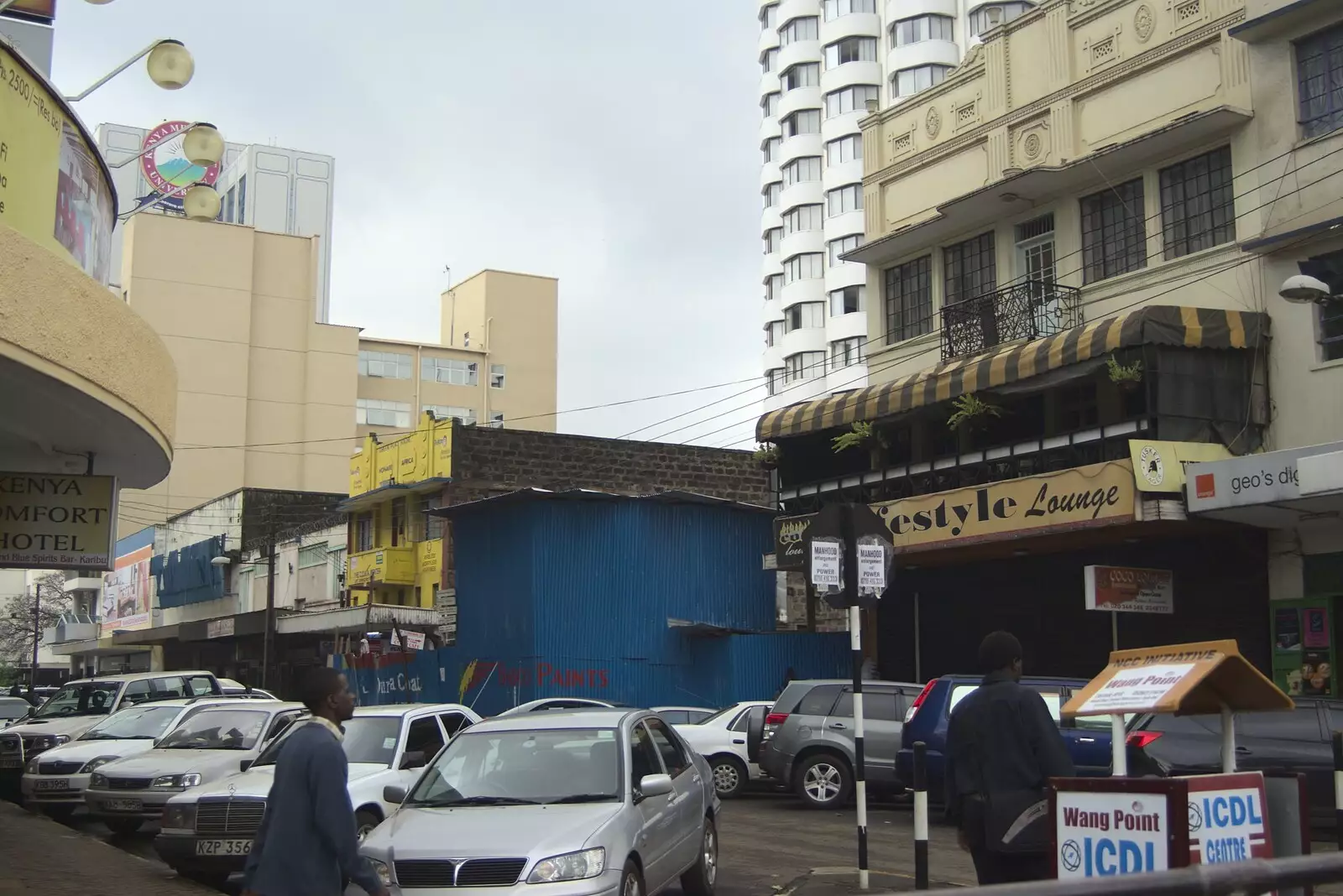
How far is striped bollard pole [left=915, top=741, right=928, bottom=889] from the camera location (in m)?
10.1

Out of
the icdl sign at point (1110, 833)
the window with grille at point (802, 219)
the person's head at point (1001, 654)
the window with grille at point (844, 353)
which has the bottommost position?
the icdl sign at point (1110, 833)

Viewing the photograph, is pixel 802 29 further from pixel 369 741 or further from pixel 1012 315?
pixel 369 741

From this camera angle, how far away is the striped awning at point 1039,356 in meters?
19.7

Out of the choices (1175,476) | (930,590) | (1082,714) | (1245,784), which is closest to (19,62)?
(1082,714)

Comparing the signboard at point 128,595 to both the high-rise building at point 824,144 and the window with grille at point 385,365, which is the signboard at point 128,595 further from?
the high-rise building at point 824,144

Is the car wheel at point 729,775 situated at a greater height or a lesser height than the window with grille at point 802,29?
lesser

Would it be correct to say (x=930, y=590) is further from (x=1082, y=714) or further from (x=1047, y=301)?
(x=1082, y=714)

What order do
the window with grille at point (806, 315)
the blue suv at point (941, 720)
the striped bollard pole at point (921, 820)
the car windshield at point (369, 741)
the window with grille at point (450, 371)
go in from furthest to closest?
the window with grille at point (450, 371) → the window with grille at point (806, 315) → the blue suv at point (941, 720) → the car windshield at point (369, 741) → the striped bollard pole at point (921, 820)

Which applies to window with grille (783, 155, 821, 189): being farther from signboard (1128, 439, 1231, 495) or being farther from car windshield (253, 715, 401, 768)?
car windshield (253, 715, 401, 768)

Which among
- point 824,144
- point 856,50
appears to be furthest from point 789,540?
point 856,50

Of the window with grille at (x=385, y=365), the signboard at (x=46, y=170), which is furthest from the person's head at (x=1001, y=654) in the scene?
the window with grille at (x=385, y=365)

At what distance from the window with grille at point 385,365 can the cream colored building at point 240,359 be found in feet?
8.69

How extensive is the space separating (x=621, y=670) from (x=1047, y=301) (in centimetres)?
1086

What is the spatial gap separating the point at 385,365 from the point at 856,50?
104ft
